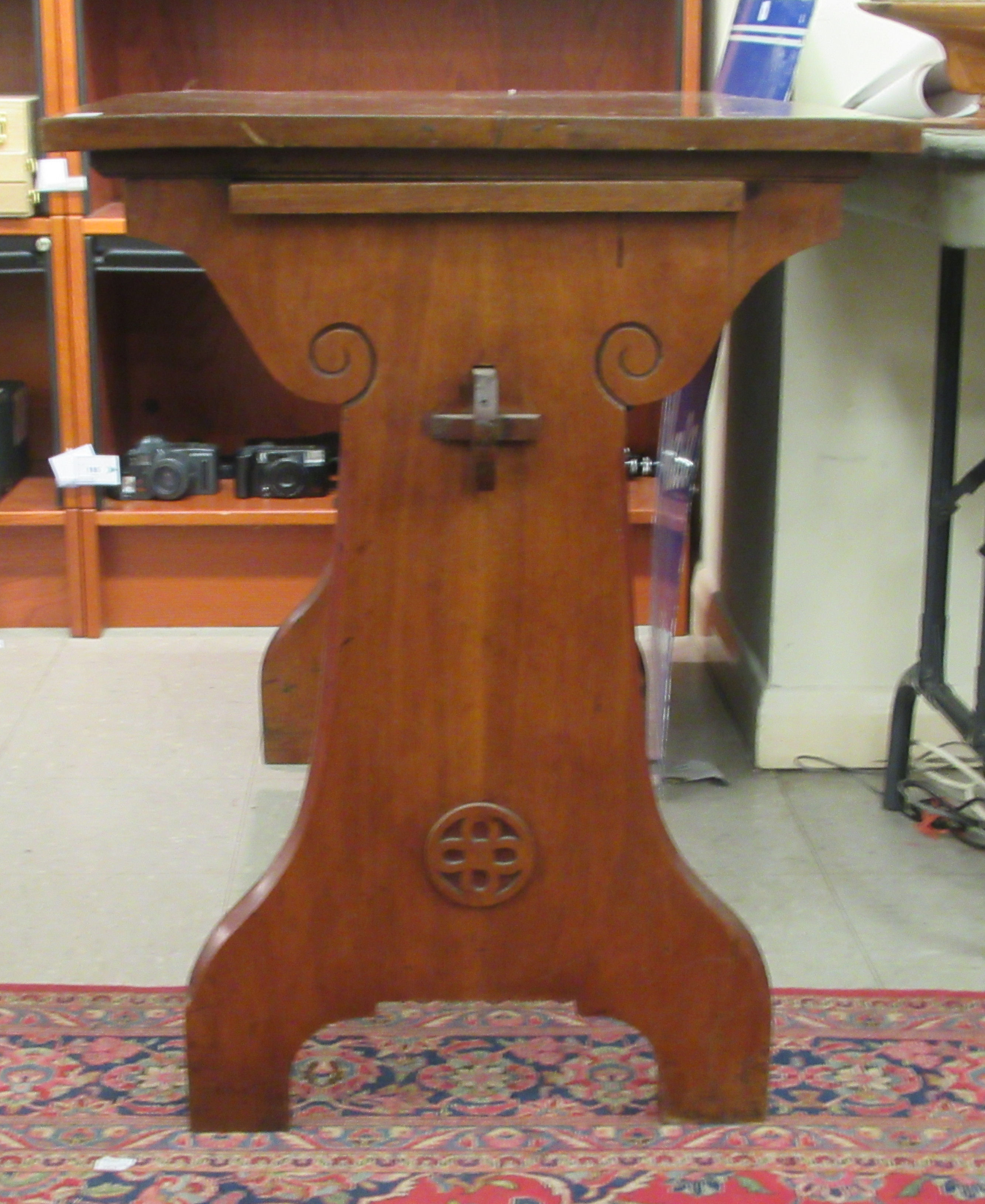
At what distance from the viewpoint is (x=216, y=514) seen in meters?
2.49

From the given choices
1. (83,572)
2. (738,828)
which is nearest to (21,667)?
(83,572)

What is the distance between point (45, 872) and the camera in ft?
5.60

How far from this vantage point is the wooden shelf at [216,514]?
97.7 inches

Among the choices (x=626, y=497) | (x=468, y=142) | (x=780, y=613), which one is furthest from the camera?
(x=780, y=613)

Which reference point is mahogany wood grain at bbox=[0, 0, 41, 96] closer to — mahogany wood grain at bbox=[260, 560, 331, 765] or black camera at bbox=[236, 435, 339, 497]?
black camera at bbox=[236, 435, 339, 497]

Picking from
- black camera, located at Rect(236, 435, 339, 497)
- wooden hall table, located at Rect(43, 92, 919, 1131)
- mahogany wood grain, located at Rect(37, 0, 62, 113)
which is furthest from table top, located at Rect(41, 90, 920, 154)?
black camera, located at Rect(236, 435, 339, 497)

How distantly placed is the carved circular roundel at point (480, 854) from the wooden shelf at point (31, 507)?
4.94ft

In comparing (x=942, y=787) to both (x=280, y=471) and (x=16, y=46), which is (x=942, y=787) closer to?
(x=280, y=471)

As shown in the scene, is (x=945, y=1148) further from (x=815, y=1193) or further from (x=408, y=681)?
(x=408, y=681)

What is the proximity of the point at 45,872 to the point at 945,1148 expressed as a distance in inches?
39.9

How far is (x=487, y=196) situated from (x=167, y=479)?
1.59 metres

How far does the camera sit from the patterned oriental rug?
3.82 ft

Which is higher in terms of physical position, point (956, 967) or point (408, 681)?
point (408, 681)

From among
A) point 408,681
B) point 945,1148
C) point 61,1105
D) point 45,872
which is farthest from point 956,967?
point 45,872
